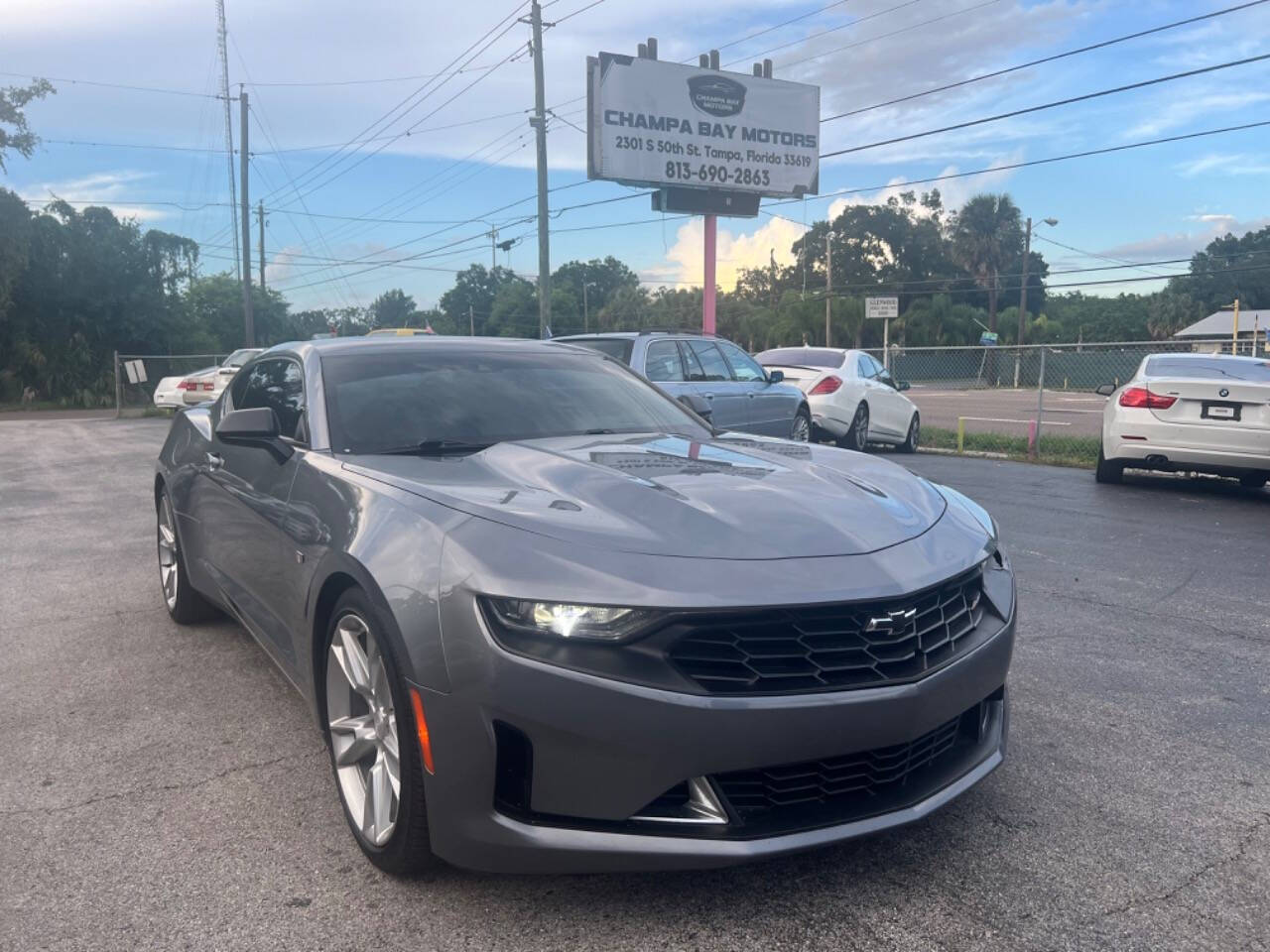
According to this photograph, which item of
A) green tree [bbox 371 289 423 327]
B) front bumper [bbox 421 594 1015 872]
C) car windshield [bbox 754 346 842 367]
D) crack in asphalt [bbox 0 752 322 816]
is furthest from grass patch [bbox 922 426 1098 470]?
green tree [bbox 371 289 423 327]

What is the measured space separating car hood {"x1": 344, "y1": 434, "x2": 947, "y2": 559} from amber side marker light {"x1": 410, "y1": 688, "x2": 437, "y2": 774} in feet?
1.65

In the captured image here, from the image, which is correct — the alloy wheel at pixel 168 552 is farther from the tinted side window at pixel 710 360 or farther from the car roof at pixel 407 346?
the tinted side window at pixel 710 360

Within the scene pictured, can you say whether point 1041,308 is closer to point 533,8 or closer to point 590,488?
point 533,8

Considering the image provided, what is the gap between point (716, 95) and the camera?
28359mm

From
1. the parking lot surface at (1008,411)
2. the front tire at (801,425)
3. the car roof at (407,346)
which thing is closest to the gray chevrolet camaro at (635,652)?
the car roof at (407,346)

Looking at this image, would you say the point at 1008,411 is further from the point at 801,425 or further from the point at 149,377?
the point at 149,377

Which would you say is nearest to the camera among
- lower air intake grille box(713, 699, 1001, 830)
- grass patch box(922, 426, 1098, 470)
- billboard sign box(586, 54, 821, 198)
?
lower air intake grille box(713, 699, 1001, 830)

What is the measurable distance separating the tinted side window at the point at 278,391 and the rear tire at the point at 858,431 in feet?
33.0

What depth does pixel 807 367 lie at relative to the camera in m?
14.1

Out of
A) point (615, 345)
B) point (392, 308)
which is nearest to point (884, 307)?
point (615, 345)

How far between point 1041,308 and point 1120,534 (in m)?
91.6

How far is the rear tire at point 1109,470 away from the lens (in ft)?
35.6

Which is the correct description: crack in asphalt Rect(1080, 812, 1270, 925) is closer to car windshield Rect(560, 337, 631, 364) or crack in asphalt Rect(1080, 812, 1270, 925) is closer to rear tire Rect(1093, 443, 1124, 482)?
car windshield Rect(560, 337, 631, 364)

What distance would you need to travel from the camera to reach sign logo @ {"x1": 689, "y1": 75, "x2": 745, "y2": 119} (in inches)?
Result: 1103
